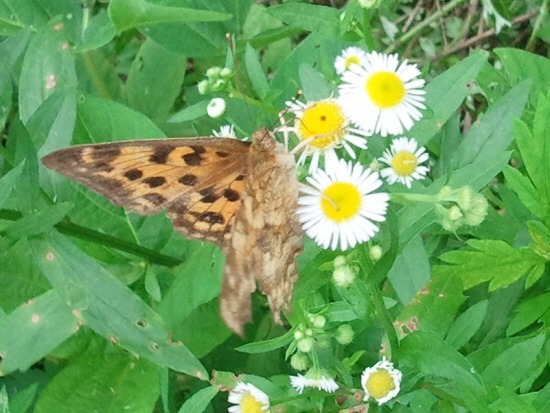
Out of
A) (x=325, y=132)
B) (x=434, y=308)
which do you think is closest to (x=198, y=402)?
(x=434, y=308)

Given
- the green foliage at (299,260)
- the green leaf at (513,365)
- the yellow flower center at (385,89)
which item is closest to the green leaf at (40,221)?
the green foliage at (299,260)

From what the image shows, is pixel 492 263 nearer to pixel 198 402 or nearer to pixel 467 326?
pixel 467 326

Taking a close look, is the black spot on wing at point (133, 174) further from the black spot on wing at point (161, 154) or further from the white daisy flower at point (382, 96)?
the white daisy flower at point (382, 96)

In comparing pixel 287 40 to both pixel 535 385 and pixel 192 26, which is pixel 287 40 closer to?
pixel 192 26

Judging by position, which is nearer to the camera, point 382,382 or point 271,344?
point 382,382

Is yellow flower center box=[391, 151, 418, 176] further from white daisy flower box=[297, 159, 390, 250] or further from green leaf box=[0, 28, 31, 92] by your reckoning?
green leaf box=[0, 28, 31, 92]

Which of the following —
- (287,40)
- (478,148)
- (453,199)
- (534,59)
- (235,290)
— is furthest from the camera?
(287,40)

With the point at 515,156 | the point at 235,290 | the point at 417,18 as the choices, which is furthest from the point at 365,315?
the point at 417,18
